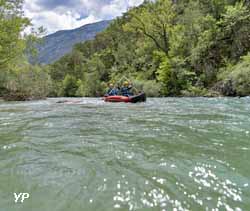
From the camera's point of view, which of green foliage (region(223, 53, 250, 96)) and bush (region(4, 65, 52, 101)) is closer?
green foliage (region(223, 53, 250, 96))

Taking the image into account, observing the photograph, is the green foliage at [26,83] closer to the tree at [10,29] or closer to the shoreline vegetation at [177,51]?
the shoreline vegetation at [177,51]

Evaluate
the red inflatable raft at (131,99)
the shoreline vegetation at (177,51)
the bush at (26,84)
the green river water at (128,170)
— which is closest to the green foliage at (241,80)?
the shoreline vegetation at (177,51)

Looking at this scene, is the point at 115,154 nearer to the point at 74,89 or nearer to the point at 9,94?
the point at 9,94

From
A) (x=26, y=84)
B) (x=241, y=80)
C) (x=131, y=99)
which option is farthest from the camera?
(x=26, y=84)

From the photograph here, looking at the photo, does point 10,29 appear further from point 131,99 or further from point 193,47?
point 193,47

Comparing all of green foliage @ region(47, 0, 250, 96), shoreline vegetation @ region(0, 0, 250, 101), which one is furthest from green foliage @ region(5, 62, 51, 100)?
green foliage @ region(47, 0, 250, 96)

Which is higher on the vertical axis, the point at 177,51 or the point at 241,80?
the point at 177,51

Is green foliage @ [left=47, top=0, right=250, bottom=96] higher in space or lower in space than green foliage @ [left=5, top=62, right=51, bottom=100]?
higher

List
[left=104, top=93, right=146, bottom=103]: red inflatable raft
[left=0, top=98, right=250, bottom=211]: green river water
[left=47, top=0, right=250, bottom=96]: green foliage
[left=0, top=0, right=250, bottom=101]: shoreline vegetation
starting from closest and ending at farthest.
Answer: [left=0, top=98, right=250, bottom=211]: green river water
[left=104, top=93, right=146, bottom=103]: red inflatable raft
[left=0, top=0, right=250, bottom=101]: shoreline vegetation
[left=47, top=0, right=250, bottom=96]: green foliage

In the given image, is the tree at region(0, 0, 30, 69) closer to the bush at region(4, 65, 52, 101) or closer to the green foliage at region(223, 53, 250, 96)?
the bush at region(4, 65, 52, 101)

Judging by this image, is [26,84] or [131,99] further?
[26,84]

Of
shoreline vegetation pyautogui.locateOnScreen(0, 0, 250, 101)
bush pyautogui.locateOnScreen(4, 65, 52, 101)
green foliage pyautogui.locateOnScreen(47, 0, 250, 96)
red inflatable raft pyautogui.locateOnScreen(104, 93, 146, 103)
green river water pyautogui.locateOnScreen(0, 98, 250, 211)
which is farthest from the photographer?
bush pyautogui.locateOnScreen(4, 65, 52, 101)

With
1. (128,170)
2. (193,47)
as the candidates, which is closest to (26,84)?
(193,47)

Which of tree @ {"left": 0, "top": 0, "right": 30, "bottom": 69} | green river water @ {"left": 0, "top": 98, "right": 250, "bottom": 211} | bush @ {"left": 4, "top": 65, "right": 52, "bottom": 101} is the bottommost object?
bush @ {"left": 4, "top": 65, "right": 52, "bottom": 101}
